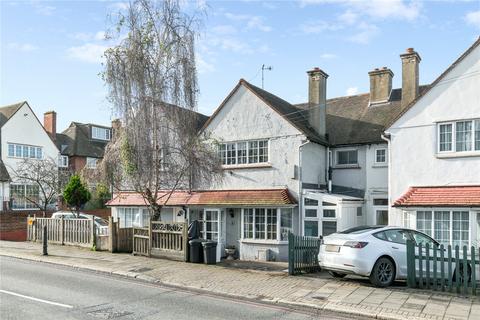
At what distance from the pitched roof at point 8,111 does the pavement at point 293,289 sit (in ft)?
79.4

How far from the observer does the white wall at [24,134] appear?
36438 mm

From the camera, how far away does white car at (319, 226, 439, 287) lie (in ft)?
37.6

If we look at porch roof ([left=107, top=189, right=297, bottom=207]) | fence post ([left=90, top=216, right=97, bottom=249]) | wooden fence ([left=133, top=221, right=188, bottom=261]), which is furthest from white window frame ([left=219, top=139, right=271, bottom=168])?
fence post ([left=90, top=216, right=97, bottom=249])

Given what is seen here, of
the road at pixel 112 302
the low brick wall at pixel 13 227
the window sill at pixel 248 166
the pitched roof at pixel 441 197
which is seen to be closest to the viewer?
the road at pixel 112 302

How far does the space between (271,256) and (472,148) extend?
30.2 ft

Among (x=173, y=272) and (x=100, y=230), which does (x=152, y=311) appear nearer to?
(x=173, y=272)

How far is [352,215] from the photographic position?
19.5m

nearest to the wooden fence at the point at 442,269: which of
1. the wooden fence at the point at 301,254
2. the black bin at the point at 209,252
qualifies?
the wooden fence at the point at 301,254

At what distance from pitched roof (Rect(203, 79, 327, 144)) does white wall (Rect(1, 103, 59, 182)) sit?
22.7 meters

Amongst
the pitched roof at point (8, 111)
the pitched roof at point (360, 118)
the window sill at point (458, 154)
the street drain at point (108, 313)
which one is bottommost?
the street drain at point (108, 313)

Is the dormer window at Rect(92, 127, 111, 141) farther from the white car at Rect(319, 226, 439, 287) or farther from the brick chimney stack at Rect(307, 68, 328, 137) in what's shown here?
the white car at Rect(319, 226, 439, 287)

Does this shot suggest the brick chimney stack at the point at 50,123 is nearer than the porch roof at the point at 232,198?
No

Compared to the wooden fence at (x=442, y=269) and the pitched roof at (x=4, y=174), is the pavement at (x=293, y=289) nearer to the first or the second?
the wooden fence at (x=442, y=269)

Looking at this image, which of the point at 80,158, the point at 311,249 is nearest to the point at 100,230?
the point at 311,249
